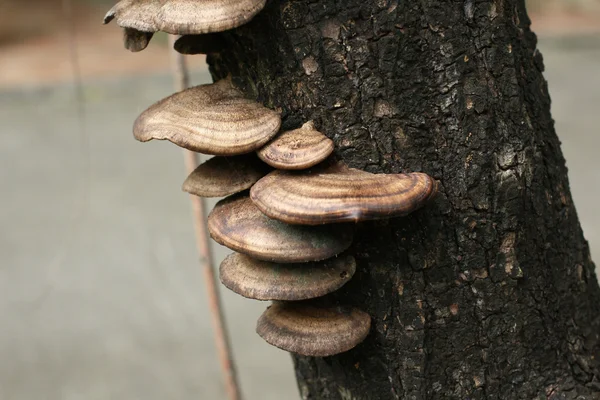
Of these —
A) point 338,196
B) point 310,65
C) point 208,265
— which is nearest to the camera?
point 338,196

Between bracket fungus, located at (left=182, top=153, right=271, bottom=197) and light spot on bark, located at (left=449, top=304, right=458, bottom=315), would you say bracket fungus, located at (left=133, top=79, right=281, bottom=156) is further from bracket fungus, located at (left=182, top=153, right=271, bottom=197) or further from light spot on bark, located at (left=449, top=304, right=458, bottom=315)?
light spot on bark, located at (left=449, top=304, right=458, bottom=315)

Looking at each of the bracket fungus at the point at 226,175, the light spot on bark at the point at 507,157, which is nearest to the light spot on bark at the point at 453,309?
the light spot on bark at the point at 507,157

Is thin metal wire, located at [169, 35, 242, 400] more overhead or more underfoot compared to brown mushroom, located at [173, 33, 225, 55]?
more underfoot

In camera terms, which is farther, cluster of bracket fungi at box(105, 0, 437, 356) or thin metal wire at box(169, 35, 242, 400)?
thin metal wire at box(169, 35, 242, 400)

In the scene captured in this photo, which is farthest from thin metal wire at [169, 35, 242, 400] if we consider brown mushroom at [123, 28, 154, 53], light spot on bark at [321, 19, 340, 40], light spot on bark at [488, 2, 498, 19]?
light spot on bark at [488, 2, 498, 19]

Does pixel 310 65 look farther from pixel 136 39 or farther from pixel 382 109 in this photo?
pixel 136 39

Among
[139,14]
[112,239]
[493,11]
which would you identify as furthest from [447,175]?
[112,239]
